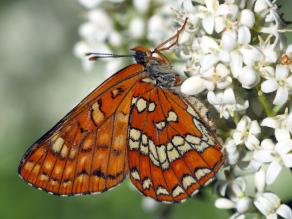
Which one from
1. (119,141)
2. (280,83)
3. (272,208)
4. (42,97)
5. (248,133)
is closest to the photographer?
(280,83)

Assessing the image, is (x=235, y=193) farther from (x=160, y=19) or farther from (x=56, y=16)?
(x=56, y=16)

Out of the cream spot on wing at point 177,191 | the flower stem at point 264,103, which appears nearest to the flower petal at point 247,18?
the flower stem at point 264,103

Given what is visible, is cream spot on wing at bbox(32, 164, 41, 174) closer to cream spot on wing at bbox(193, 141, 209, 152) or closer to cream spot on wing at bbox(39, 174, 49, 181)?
cream spot on wing at bbox(39, 174, 49, 181)

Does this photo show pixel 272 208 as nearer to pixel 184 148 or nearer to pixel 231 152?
pixel 231 152

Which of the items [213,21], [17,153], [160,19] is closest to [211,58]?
[213,21]

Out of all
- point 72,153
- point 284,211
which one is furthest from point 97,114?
point 284,211

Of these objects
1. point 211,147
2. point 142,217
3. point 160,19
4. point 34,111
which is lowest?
point 142,217
